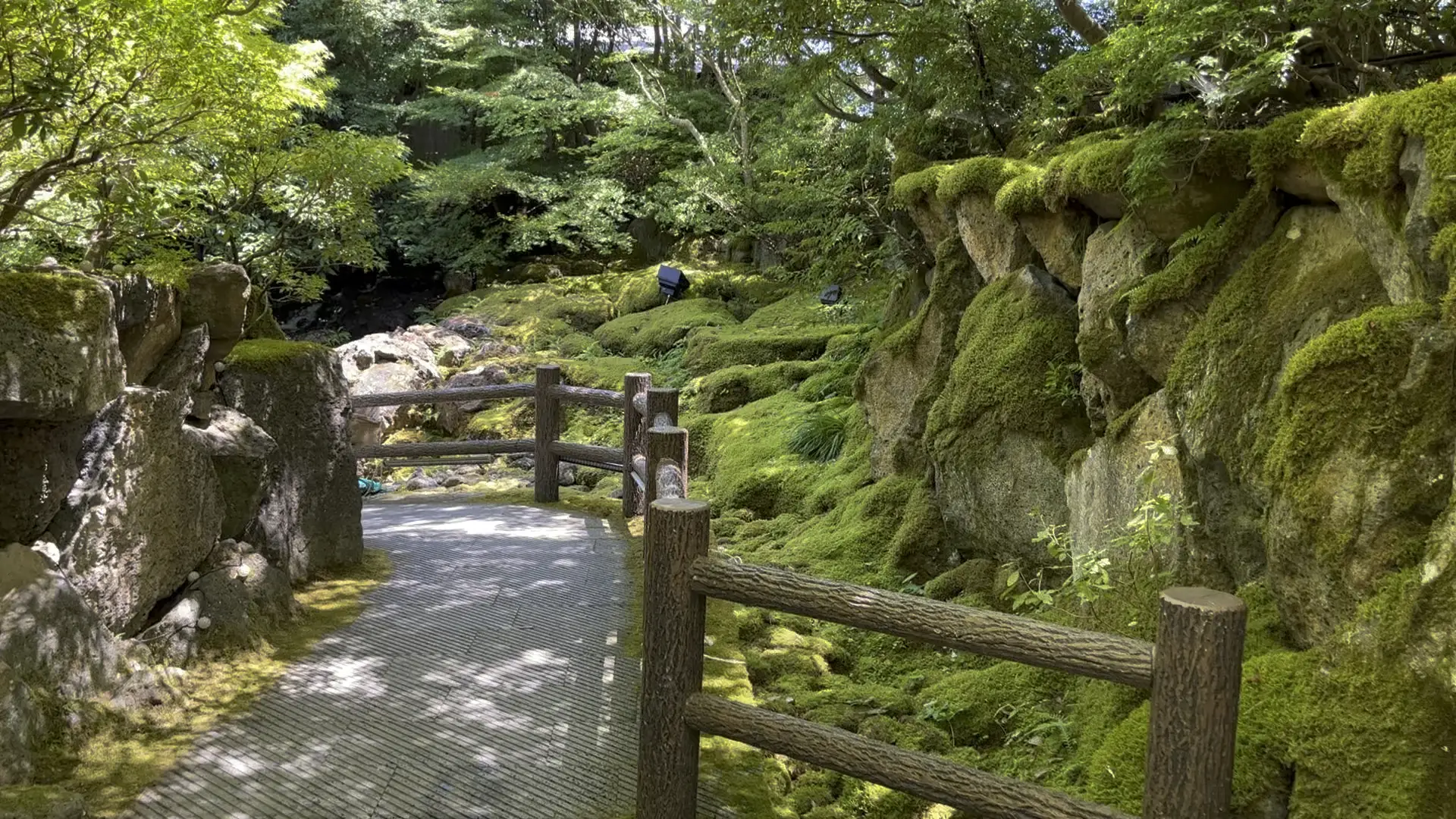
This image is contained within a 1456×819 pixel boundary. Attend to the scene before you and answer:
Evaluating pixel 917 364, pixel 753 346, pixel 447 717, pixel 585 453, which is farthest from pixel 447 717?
pixel 753 346

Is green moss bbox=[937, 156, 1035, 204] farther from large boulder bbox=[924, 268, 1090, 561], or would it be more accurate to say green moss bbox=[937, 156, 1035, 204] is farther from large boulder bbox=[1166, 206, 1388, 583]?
large boulder bbox=[1166, 206, 1388, 583]

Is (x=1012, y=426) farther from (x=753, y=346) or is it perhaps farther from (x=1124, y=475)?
(x=753, y=346)

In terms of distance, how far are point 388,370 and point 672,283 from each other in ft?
17.3

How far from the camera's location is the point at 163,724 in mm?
3564

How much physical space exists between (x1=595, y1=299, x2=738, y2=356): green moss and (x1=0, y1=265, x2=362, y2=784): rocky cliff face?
33.1 feet

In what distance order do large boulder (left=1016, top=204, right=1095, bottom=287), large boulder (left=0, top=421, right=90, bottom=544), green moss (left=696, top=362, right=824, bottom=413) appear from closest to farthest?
1. large boulder (left=0, top=421, right=90, bottom=544)
2. large boulder (left=1016, top=204, right=1095, bottom=287)
3. green moss (left=696, top=362, right=824, bottom=413)

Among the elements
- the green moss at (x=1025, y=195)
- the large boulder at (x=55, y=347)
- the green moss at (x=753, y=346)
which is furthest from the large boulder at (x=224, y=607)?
the green moss at (x=753, y=346)

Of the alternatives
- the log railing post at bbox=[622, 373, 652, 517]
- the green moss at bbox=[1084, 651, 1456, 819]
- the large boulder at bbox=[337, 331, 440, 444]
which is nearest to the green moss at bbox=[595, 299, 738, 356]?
the large boulder at bbox=[337, 331, 440, 444]

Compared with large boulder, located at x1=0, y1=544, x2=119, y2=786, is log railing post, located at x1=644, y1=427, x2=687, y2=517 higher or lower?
higher

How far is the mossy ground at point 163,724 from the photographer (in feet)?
10.1

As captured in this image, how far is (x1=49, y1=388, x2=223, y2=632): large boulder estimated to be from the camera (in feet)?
11.5

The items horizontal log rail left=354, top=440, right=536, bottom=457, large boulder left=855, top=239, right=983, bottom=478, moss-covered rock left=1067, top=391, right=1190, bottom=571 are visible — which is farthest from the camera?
horizontal log rail left=354, top=440, right=536, bottom=457

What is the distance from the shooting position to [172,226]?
5.21m

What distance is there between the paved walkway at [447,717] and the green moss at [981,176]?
3113 mm
